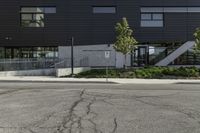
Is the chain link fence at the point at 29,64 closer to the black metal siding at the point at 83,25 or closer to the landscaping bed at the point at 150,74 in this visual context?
the landscaping bed at the point at 150,74

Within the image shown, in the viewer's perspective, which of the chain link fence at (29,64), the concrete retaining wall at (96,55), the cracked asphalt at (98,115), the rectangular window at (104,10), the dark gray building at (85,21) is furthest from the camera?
the rectangular window at (104,10)

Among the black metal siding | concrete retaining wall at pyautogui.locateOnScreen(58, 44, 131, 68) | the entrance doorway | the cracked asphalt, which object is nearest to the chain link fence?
concrete retaining wall at pyautogui.locateOnScreen(58, 44, 131, 68)

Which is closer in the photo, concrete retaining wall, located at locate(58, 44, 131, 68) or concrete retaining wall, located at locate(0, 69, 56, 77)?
concrete retaining wall, located at locate(0, 69, 56, 77)

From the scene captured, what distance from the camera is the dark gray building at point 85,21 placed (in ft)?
151

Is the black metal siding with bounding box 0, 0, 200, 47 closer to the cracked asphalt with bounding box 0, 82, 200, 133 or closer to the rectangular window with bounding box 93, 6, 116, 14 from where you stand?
the rectangular window with bounding box 93, 6, 116, 14

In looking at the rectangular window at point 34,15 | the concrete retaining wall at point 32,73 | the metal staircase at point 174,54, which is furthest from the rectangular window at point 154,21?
the concrete retaining wall at point 32,73

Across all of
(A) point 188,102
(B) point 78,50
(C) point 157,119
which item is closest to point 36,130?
(C) point 157,119

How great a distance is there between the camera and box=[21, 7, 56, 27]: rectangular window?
46.0 m

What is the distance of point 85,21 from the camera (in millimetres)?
46156

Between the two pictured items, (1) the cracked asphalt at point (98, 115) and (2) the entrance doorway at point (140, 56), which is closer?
(1) the cracked asphalt at point (98, 115)

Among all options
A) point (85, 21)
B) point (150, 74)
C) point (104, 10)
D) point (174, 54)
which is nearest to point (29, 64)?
point (150, 74)

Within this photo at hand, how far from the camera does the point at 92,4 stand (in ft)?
151

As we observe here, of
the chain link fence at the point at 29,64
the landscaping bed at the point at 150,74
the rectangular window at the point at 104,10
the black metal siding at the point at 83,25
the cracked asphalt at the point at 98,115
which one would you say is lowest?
the cracked asphalt at the point at 98,115

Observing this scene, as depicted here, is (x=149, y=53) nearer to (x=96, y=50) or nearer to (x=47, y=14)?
(x=96, y=50)
